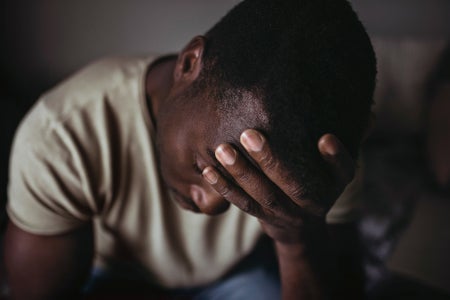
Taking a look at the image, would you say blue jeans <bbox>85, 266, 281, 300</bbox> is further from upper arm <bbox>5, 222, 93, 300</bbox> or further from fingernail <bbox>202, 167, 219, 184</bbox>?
fingernail <bbox>202, 167, 219, 184</bbox>

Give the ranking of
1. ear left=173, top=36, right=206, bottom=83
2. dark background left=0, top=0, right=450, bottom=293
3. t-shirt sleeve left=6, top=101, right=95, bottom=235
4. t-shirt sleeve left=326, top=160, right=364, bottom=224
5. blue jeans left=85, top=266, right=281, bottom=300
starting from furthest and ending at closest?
dark background left=0, top=0, right=450, bottom=293
blue jeans left=85, top=266, right=281, bottom=300
t-shirt sleeve left=326, top=160, right=364, bottom=224
t-shirt sleeve left=6, top=101, right=95, bottom=235
ear left=173, top=36, right=206, bottom=83

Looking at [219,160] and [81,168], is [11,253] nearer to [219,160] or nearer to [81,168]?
[81,168]

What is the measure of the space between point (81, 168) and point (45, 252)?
7.7 inches

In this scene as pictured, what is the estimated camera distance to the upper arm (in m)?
0.83

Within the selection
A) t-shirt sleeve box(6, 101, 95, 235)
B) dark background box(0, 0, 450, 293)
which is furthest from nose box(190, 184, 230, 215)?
dark background box(0, 0, 450, 293)

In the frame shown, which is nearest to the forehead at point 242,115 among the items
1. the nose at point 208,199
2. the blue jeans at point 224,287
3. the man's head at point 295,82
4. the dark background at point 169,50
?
the man's head at point 295,82

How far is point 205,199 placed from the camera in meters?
0.69

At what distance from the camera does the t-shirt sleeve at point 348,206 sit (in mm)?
896

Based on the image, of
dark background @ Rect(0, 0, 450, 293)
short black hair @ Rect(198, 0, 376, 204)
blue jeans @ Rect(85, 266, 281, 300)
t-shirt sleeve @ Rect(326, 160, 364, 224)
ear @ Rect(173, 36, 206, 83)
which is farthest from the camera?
dark background @ Rect(0, 0, 450, 293)

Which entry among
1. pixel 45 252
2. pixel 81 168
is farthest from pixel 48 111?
pixel 45 252

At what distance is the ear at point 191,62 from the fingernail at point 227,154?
140 mm

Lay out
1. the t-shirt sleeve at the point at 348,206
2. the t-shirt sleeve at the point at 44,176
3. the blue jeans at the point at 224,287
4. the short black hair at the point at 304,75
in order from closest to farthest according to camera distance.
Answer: the short black hair at the point at 304,75 → the t-shirt sleeve at the point at 44,176 → the t-shirt sleeve at the point at 348,206 → the blue jeans at the point at 224,287

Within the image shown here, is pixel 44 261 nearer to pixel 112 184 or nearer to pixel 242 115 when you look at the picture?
pixel 112 184

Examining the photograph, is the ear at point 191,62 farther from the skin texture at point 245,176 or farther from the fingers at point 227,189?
the fingers at point 227,189
